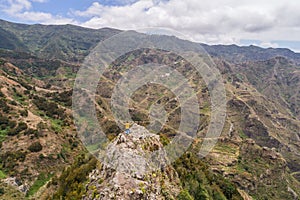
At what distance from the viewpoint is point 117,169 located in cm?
1677

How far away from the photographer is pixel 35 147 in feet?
128

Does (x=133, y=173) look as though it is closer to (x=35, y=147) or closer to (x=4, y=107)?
(x=35, y=147)

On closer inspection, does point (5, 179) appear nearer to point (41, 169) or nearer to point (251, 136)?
point (41, 169)

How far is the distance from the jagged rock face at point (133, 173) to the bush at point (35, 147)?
23135 millimetres

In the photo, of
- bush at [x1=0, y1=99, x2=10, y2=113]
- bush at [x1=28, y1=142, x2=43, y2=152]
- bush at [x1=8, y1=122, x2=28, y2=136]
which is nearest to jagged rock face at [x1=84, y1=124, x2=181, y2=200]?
bush at [x1=28, y1=142, x2=43, y2=152]

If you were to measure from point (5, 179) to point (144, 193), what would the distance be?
879 inches

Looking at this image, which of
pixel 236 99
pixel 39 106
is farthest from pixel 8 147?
pixel 236 99

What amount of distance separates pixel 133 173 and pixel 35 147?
27074 millimetres

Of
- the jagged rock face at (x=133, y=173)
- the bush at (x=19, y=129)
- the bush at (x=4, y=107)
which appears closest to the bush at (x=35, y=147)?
the bush at (x=19, y=129)

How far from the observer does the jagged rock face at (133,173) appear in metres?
16.0

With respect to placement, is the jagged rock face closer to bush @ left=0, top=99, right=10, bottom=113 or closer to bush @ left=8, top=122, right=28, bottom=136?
bush @ left=8, top=122, right=28, bottom=136

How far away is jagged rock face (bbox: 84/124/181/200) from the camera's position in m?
16.0

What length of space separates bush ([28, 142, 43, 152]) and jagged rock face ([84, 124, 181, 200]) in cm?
2313

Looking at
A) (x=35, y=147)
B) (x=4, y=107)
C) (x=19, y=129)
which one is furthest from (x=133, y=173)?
(x=4, y=107)
